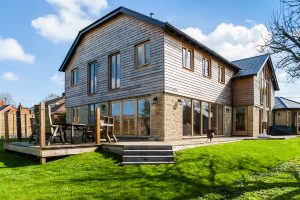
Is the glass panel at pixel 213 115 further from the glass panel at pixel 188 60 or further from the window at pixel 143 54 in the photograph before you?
the window at pixel 143 54

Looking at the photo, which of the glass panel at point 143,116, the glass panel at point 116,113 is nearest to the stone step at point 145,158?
the glass panel at point 143,116

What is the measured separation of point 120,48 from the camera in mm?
14945

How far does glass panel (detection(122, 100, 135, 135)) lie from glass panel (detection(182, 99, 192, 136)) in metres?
2.61

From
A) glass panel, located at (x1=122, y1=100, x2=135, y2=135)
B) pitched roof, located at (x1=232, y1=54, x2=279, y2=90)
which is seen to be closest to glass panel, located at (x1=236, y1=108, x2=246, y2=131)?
pitched roof, located at (x1=232, y1=54, x2=279, y2=90)

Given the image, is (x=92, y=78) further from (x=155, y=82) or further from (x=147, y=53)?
(x=155, y=82)

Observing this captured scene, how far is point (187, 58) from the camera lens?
557 inches

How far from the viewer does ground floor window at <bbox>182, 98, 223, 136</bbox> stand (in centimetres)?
1392

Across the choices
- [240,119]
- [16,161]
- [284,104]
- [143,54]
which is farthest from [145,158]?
[284,104]

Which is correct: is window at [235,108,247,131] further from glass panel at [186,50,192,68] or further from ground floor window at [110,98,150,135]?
ground floor window at [110,98,150,135]

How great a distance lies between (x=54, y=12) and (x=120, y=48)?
4.30 m

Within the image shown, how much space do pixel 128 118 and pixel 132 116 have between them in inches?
13.6

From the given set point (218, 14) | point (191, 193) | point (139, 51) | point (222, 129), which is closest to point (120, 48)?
point (139, 51)

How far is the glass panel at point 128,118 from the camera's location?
13.8m

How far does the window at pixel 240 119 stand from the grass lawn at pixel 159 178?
9.39 m
